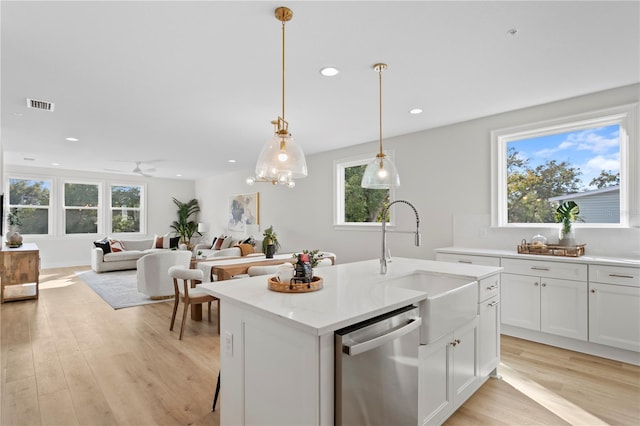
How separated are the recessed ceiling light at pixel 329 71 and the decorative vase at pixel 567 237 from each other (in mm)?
2822

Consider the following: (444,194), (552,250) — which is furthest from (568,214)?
(444,194)

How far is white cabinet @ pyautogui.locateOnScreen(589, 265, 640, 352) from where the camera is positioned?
2881 mm

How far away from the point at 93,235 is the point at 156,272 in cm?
534

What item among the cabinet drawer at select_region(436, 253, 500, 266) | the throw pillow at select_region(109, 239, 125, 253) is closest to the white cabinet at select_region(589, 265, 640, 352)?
the cabinet drawer at select_region(436, 253, 500, 266)

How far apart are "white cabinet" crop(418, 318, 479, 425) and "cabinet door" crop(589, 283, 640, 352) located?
1550 millimetres

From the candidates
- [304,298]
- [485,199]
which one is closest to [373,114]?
[485,199]

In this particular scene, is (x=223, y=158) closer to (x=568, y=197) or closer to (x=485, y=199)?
(x=485, y=199)

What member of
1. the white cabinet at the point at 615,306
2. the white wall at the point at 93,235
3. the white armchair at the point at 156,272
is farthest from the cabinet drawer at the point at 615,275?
the white wall at the point at 93,235

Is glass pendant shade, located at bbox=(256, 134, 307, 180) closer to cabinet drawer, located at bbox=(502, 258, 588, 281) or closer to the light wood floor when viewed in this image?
the light wood floor

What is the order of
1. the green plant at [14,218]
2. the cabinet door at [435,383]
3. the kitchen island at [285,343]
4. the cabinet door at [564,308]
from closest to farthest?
the kitchen island at [285,343] → the cabinet door at [435,383] → the cabinet door at [564,308] → the green plant at [14,218]

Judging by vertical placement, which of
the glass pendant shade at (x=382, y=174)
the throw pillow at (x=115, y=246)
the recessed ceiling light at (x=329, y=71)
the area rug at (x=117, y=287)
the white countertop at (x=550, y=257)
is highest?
the recessed ceiling light at (x=329, y=71)

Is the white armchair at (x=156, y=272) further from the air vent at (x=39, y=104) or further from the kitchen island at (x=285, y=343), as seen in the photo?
the kitchen island at (x=285, y=343)

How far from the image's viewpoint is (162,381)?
2.64m

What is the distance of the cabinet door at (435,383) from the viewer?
5.99 feet
